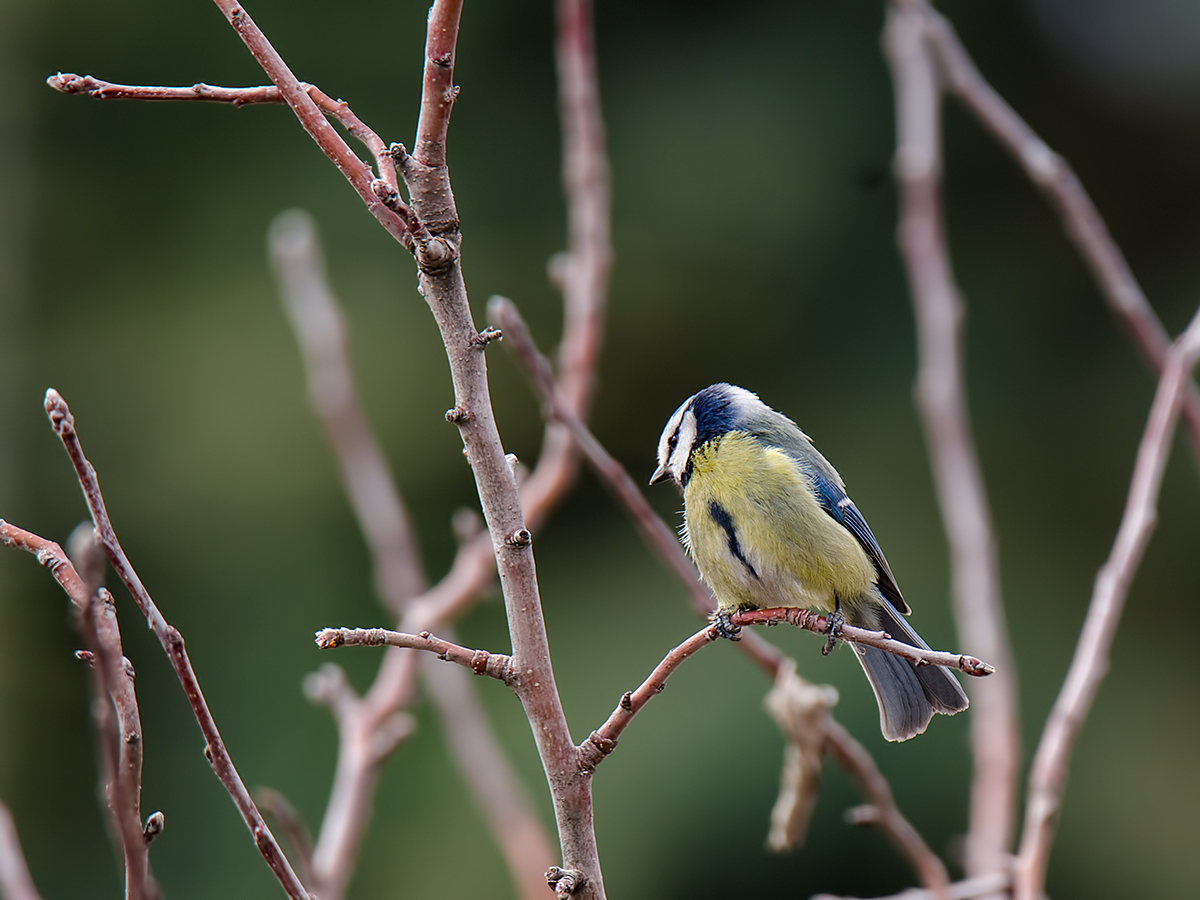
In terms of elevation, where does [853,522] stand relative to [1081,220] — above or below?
below

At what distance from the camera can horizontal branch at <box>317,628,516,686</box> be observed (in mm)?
895

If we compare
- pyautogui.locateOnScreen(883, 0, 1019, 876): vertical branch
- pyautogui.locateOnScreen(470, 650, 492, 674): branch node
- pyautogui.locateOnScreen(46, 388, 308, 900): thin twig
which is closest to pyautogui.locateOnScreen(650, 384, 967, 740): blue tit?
pyautogui.locateOnScreen(883, 0, 1019, 876): vertical branch

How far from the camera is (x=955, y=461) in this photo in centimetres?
175

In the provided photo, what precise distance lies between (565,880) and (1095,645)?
84 centimetres

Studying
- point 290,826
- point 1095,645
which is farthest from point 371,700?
point 1095,645

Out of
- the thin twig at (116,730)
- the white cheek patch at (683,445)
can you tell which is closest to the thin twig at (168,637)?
the thin twig at (116,730)

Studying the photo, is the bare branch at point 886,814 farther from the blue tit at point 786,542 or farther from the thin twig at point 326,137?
the thin twig at point 326,137

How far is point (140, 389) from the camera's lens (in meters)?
4.98

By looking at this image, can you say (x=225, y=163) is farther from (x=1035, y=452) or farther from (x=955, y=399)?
(x=955, y=399)

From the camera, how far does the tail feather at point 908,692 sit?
1715 mm

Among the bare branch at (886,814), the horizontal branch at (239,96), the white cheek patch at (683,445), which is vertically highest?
the horizontal branch at (239,96)

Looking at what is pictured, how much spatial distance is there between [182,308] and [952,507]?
4116 mm

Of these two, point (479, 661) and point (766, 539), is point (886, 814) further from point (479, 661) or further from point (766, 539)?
point (766, 539)

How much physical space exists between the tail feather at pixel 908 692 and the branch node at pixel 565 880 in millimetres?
870
